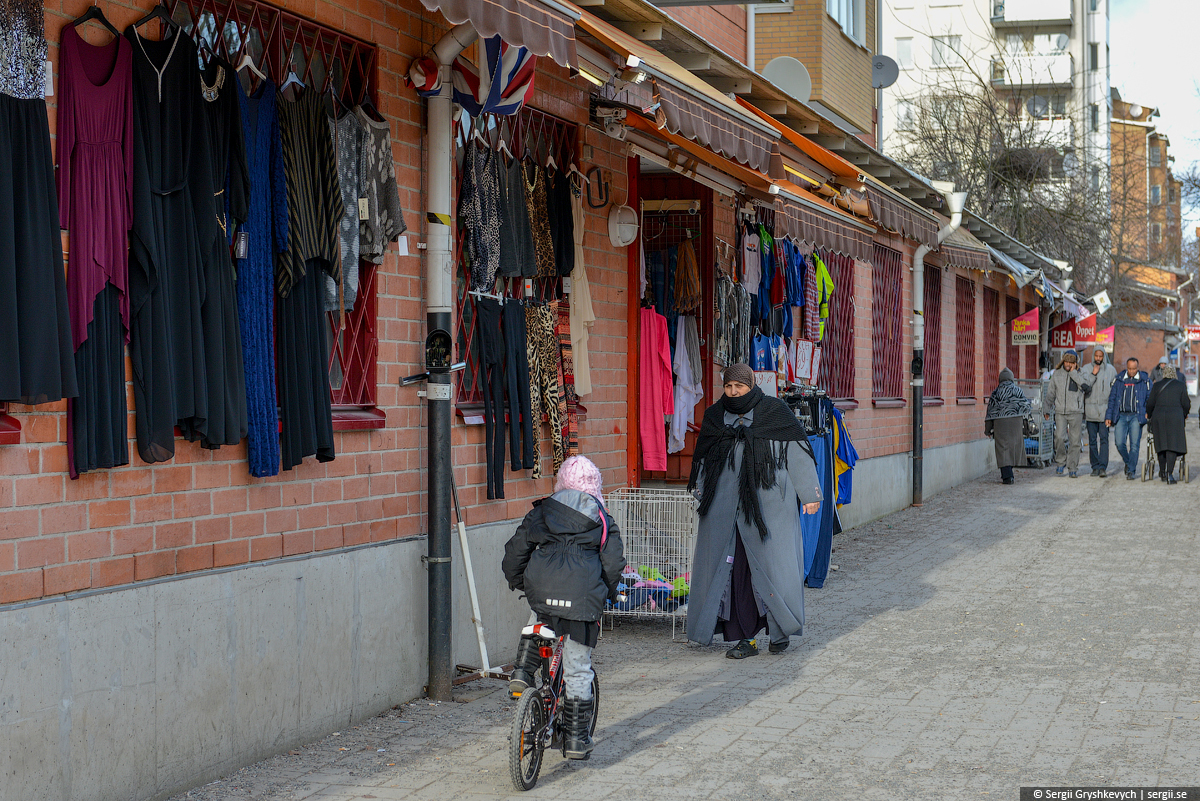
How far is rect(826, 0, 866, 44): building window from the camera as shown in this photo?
18769 mm

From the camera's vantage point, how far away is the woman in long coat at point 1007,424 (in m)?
19.9

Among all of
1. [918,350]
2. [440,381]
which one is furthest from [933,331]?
[440,381]

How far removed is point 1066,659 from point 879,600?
7.55 feet

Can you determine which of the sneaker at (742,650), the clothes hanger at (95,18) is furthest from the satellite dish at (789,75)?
the clothes hanger at (95,18)

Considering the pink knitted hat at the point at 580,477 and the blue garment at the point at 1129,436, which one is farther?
the blue garment at the point at 1129,436

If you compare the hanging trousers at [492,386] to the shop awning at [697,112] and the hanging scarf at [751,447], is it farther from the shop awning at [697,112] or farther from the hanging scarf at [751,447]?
the shop awning at [697,112]

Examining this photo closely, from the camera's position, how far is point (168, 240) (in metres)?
4.86

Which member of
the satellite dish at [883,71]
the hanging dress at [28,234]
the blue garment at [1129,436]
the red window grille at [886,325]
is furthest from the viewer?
the blue garment at [1129,436]

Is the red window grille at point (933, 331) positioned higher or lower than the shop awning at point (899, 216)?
lower

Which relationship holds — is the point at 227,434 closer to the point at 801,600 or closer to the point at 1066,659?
the point at 801,600

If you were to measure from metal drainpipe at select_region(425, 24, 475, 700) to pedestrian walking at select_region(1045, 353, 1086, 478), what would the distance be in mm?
16706

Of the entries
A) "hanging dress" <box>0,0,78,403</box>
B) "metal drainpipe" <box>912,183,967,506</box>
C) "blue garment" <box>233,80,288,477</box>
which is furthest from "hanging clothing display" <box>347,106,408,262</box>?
"metal drainpipe" <box>912,183,967,506</box>

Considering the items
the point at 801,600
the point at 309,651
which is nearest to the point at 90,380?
the point at 309,651

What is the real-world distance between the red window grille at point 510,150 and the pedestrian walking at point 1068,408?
15.0 metres
